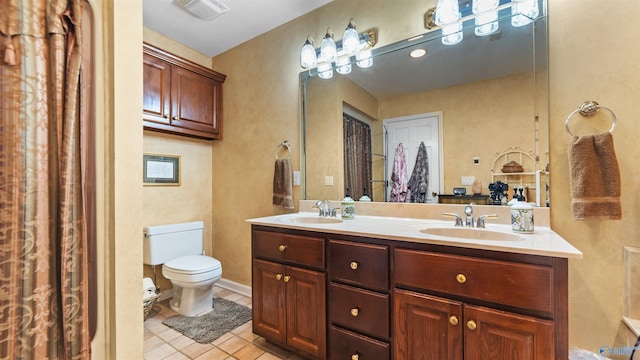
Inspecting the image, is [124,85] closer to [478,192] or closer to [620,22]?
[478,192]

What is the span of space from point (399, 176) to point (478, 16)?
3.52 feet

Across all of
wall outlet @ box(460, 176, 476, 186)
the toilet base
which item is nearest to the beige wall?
wall outlet @ box(460, 176, 476, 186)

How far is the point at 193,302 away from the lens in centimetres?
223

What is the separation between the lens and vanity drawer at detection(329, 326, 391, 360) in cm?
130

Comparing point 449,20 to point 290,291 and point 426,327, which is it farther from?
point 290,291

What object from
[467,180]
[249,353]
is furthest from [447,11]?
[249,353]

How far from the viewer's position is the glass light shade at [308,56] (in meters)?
2.21

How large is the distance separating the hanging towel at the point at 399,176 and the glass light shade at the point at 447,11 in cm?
81

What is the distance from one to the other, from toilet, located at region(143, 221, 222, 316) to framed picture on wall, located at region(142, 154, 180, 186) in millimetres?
434

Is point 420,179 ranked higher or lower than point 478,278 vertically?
higher

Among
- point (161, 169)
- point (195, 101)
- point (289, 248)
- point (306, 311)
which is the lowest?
point (306, 311)

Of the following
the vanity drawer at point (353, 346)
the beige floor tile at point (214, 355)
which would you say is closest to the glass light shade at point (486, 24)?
the vanity drawer at point (353, 346)

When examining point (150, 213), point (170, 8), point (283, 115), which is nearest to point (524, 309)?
point (283, 115)

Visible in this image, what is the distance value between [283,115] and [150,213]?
1.51 m
